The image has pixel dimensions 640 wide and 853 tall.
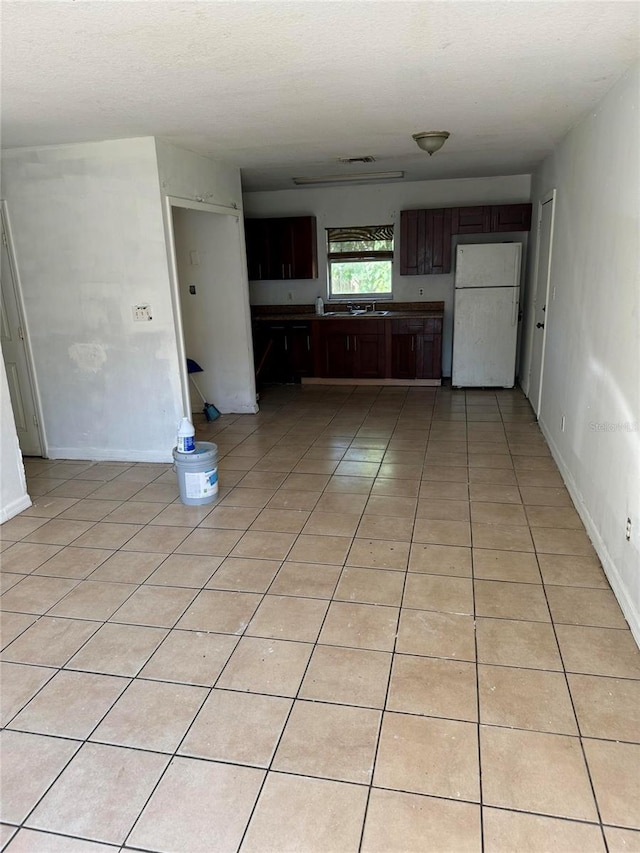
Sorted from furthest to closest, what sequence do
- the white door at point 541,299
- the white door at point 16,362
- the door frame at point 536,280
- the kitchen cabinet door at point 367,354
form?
the kitchen cabinet door at point 367,354 → the white door at point 541,299 → the door frame at point 536,280 → the white door at point 16,362

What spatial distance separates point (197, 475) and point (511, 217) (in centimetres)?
491

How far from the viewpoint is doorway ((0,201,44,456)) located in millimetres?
4266

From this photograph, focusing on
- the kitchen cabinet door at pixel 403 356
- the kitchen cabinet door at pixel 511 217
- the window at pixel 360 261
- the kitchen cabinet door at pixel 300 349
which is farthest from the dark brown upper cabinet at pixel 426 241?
the kitchen cabinet door at pixel 300 349

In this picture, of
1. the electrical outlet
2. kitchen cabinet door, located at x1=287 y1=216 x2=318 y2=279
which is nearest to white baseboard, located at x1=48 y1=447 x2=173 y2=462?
the electrical outlet

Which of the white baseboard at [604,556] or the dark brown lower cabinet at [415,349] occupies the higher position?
the dark brown lower cabinet at [415,349]

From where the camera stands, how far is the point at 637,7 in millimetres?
1975

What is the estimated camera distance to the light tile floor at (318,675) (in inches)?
61.7

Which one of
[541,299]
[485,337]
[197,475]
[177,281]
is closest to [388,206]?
[485,337]

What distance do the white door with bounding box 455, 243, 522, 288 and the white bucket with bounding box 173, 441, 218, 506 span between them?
401 centimetres

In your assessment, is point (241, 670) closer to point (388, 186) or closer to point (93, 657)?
point (93, 657)

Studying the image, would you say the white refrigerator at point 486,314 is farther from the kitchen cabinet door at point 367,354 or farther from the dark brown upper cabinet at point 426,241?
the kitchen cabinet door at point 367,354

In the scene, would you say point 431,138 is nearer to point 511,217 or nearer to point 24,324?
point 511,217

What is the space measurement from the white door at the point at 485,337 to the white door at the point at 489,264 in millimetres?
87

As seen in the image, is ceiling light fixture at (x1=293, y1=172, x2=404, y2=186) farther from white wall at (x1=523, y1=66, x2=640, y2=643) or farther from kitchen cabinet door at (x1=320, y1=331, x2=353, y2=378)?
white wall at (x1=523, y1=66, x2=640, y2=643)
